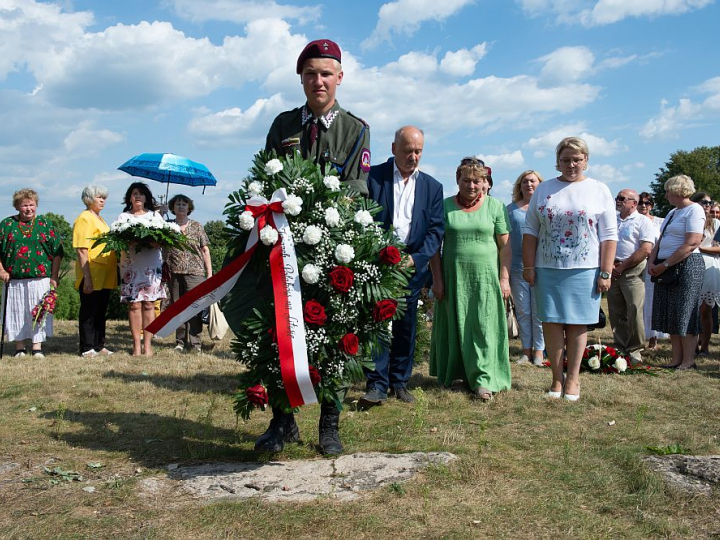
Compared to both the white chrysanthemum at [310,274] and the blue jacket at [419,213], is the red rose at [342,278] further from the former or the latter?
the blue jacket at [419,213]

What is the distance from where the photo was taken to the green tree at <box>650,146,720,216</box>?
4778 cm

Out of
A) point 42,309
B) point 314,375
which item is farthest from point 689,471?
point 42,309

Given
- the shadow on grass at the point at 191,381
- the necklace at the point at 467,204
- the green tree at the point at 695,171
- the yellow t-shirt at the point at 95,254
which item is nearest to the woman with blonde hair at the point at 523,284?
the necklace at the point at 467,204

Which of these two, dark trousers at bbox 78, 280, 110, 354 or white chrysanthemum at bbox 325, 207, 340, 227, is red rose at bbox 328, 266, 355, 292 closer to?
white chrysanthemum at bbox 325, 207, 340, 227

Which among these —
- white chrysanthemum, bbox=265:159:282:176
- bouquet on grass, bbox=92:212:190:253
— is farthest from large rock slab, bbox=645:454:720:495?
bouquet on grass, bbox=92:212:190:253

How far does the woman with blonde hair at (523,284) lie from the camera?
317 inches

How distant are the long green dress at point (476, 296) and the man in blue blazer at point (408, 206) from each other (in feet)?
1.82

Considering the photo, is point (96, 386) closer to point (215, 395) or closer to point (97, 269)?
point (215, 395)

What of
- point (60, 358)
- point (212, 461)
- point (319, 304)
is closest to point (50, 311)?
point (60, 358)

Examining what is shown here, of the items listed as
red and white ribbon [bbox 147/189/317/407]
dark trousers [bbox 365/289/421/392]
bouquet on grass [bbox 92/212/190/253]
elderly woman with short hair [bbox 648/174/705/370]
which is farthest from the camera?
bouquet on grass [bbox 92/212/190/253]

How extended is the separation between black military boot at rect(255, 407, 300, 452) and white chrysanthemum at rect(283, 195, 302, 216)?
4.32 ft

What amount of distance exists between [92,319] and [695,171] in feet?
159

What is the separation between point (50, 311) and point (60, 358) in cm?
75

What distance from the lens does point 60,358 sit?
8.78 meters
